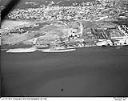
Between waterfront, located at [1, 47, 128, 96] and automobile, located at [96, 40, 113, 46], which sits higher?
automobile, located at [96, 40, 113, 46]

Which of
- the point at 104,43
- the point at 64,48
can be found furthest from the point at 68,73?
→ the point at 104,43

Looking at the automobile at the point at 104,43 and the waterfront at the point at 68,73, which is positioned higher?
the automobile at the point at 104,43

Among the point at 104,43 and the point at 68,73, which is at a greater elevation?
the point at 104,43

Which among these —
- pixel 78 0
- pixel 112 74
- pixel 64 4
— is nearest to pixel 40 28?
pixel 64 4

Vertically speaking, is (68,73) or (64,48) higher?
(64,48)

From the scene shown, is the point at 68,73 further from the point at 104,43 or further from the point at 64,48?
the point at 104,43
